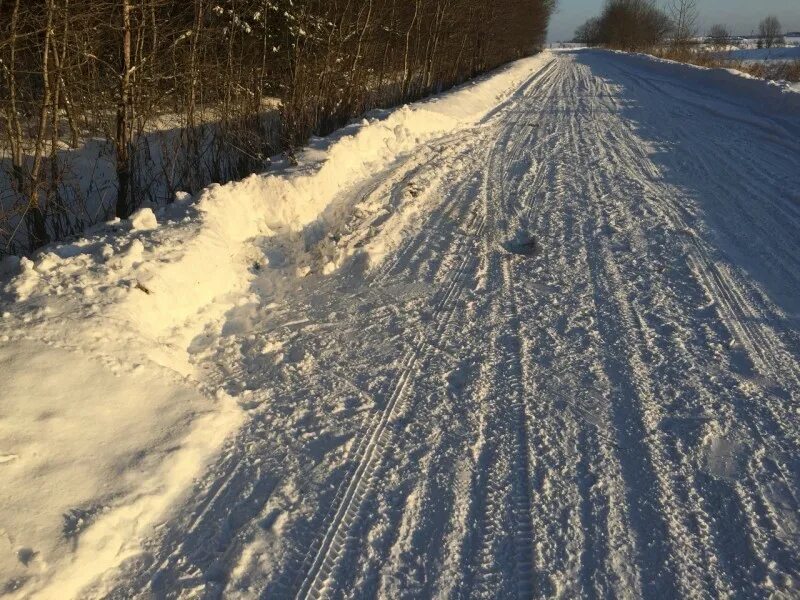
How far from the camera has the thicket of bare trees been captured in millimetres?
6082

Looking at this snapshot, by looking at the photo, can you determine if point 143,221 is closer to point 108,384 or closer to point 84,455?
point 108,384

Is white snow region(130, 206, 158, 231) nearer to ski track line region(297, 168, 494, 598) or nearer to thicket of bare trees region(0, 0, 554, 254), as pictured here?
thicket of bare trees region(0, 0, 554, 254)

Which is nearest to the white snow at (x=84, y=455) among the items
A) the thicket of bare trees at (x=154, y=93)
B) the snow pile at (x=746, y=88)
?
the thicket of bare trees at (x=154, y=93)

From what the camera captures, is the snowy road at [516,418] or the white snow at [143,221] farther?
the white snow at [143,221]

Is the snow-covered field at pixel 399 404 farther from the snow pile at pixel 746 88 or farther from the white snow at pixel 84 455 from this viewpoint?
the snow pile at pixel 746 88

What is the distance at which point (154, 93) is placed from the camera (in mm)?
7805

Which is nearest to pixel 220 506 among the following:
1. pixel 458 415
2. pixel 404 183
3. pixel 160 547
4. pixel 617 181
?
pixel 160 547

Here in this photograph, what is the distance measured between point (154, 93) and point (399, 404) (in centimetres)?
609

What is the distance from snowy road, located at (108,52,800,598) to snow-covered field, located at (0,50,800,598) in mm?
17

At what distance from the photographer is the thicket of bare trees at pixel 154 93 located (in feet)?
20.0

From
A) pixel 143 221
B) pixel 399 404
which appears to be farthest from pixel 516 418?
pixel 143 221

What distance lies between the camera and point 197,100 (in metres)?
9.66

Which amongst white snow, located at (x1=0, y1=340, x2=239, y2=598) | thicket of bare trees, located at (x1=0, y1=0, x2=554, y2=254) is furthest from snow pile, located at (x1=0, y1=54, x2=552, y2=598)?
thicket of bare trees, located at (x1=0, y1=0, x2=554, y2=254)

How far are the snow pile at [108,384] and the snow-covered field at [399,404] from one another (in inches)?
0.6
